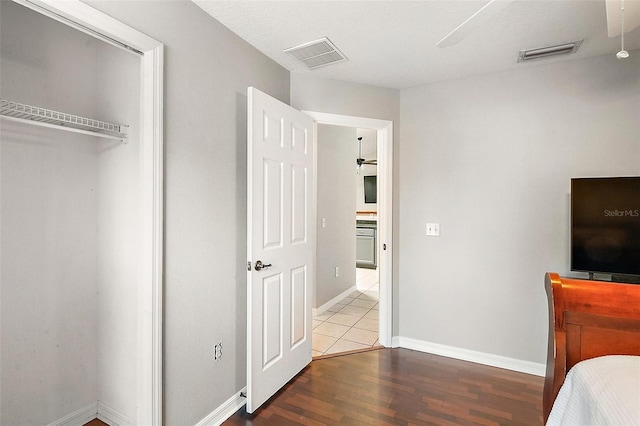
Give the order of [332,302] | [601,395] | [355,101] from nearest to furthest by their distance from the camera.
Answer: [601,395]
[355,101]
[332,302]

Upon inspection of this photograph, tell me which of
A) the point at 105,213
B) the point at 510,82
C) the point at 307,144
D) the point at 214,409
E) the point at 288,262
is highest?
the point at 510,82

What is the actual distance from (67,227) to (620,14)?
3075 mm

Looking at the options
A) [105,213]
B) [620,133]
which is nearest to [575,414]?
[620,133]

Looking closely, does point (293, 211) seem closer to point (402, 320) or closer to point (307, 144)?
point (307, 144)

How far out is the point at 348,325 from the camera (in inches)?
141

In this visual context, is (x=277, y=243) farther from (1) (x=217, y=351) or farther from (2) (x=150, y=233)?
(2) (x=150, y=233)

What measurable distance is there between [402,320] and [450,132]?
1829mm

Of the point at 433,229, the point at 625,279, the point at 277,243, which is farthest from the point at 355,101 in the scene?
the point at 625,279

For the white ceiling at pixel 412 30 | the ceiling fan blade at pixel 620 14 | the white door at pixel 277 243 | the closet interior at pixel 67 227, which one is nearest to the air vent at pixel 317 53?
the white ceiling at pixel 412 30

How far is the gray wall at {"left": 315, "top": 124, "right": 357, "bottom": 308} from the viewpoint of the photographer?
399cm

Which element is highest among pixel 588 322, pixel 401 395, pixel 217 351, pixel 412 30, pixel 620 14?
pixel 412 30

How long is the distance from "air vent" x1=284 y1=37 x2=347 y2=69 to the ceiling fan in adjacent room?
0.95 meters

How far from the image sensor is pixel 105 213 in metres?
1.94

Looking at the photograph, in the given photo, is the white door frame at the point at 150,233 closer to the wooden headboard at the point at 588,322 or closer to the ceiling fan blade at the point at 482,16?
the ceiling fan blade at the point at 482,16
